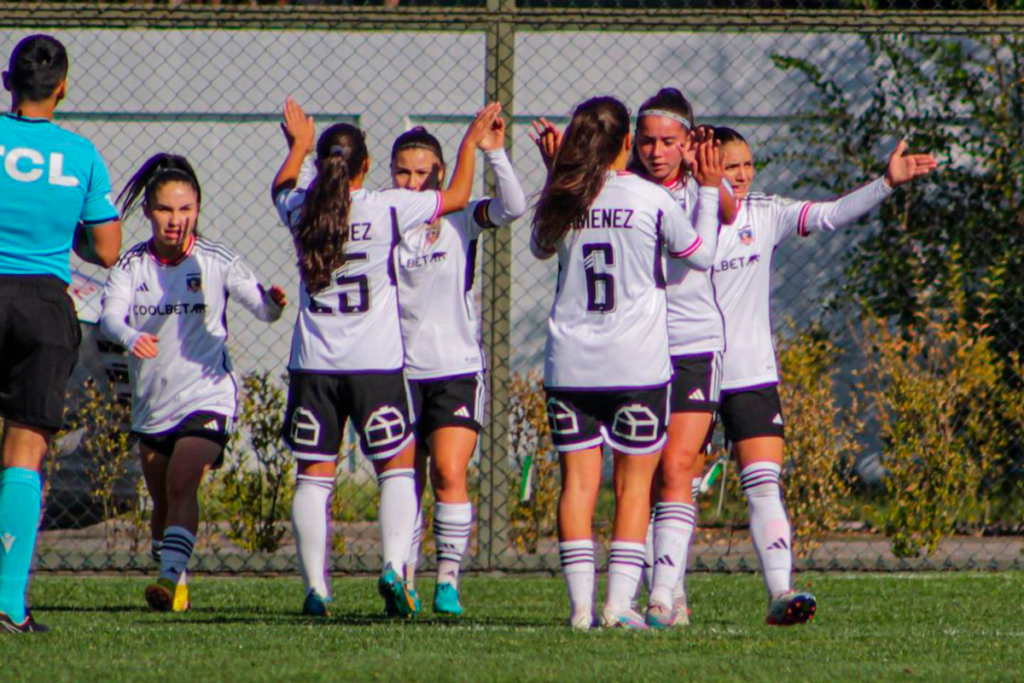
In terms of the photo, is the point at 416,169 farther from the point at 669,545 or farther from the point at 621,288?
the point at 669,545

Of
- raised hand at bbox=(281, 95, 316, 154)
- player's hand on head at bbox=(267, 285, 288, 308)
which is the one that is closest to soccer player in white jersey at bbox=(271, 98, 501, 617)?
raised hand at bbox=(281, 95, 316, 154)

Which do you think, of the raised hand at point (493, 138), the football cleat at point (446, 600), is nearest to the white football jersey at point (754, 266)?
the raised hand at point (493, 138)

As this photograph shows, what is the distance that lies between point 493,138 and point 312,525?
1.62 metres

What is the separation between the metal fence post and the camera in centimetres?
765

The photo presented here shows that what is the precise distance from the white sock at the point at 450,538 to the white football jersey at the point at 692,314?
4.00 feet

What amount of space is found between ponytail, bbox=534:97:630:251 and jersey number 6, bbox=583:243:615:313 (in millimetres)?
121

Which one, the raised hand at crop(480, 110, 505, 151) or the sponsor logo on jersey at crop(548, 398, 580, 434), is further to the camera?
the raised hand at crop(480, 110, 505, 151)

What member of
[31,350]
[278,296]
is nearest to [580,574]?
[278,296]

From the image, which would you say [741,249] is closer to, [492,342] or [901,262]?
[492,342]

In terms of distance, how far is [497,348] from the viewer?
774 centimetres

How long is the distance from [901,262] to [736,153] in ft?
13.5

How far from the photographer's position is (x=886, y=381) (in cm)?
930

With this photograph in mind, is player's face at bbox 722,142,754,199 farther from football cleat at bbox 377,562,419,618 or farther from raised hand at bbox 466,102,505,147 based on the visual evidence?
football cleat at bbox 377,562,419,618

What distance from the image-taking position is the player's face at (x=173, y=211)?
6.30 m
